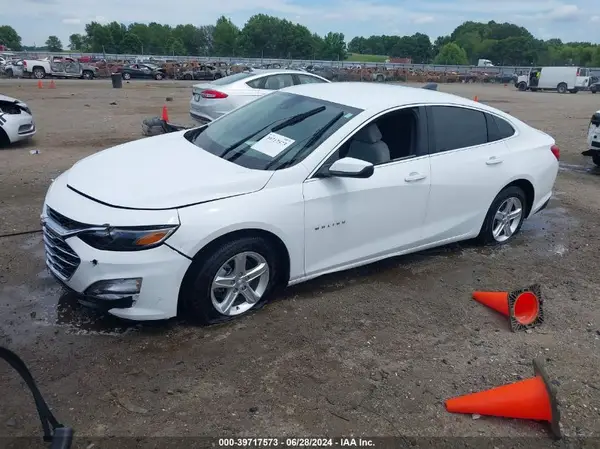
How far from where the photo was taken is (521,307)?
4.05m

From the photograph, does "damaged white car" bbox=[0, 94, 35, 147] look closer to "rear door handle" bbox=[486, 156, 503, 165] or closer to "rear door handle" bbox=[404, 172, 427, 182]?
"rear door handle" bbox=[404, 172, 427, 182]

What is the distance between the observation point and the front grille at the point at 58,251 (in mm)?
3321

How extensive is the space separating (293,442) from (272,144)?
225 centimetres

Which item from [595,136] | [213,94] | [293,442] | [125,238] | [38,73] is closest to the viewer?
[293,442]

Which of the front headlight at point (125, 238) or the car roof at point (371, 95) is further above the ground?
the car roof at point (371, 95)

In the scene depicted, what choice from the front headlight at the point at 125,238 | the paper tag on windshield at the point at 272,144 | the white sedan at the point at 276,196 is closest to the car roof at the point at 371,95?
the white sedan at the point at 276,196

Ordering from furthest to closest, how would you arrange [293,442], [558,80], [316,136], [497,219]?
[558,80], [497,219], [316,136], [293,442]

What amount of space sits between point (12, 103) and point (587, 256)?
385 inches

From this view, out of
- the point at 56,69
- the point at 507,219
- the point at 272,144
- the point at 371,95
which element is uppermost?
the point at 371,95

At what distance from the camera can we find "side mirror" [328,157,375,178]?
369 centimetres

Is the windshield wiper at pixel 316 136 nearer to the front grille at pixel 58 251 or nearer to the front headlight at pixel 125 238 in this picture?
the front headlight at pixel 125 238

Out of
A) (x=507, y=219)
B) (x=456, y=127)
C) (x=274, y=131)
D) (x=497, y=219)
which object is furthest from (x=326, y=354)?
(x=507, y=219)

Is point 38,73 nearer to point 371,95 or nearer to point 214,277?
point 371,95

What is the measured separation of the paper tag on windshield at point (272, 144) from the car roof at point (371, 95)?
0.65 meters
